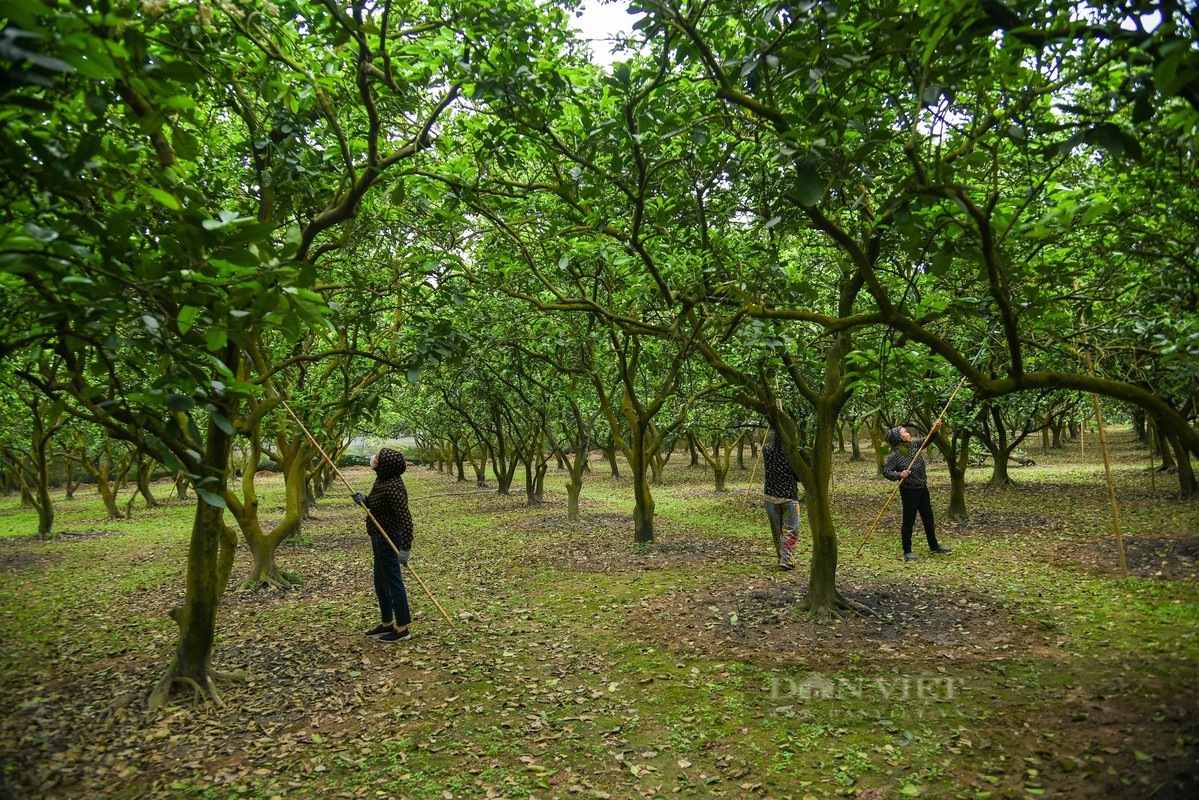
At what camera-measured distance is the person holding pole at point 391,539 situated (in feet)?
24.3

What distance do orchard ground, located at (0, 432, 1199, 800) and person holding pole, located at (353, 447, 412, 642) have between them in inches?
13.4

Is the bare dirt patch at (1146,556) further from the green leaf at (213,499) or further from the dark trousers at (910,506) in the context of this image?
the green leaf at (213,499)

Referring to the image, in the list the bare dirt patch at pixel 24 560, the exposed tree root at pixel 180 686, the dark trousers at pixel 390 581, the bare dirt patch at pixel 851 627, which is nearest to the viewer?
the exposed tree root at pixel 180 686

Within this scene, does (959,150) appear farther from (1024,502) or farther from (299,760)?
(1024,502)

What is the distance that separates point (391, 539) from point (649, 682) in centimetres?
323

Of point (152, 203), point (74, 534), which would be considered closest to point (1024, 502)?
point (152, 203)

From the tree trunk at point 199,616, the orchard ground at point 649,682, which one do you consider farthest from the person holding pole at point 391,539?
the tree trunk at point 199,616

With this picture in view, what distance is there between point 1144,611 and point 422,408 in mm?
23396

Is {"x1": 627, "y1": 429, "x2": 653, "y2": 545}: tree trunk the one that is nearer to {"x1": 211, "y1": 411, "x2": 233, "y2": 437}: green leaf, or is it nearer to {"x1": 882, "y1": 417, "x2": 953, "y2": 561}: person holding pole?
{"x1": 882, "y1": 417, "x2": 953, "y2": 561}: person holding pole

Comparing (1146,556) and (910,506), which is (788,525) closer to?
(910,506)

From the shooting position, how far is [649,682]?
595 centimetres

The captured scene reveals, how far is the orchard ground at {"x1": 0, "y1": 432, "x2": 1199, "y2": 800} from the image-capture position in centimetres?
436

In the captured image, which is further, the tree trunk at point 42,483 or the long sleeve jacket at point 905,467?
the tree trunk at point 42,483

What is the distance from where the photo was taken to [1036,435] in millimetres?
41969
